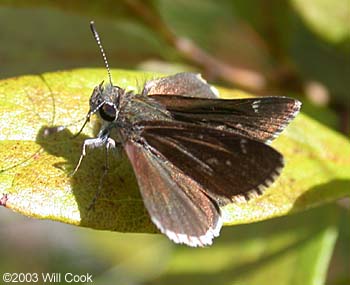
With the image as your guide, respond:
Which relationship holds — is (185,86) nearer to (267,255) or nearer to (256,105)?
(256,105)

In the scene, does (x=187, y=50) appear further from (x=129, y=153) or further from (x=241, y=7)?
(x=129, y=153)

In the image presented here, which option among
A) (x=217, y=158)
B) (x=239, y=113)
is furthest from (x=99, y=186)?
(x=239, y=113)

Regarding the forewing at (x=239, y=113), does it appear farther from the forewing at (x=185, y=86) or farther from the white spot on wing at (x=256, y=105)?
the forewing at (x=185, y=86)

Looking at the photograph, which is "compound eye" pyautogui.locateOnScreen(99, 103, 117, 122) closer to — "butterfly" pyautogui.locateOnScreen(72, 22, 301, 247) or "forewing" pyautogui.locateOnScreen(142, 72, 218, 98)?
"butterfly" pyautogui.locateOnScreen(72, 22, 301, 247)

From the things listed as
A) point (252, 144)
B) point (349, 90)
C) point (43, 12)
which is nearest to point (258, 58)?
point (349, 90)

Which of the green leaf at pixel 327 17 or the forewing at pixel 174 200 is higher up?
the green leaf at pixel 327 17

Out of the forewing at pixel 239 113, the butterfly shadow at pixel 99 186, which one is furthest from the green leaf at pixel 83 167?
the forewing at pixel 239 113

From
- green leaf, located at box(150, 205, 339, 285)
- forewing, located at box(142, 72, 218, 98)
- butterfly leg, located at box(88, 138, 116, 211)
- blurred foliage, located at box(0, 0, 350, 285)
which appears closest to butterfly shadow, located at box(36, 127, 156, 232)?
butterfly leg, located at box(88, 138, 116, 211)
